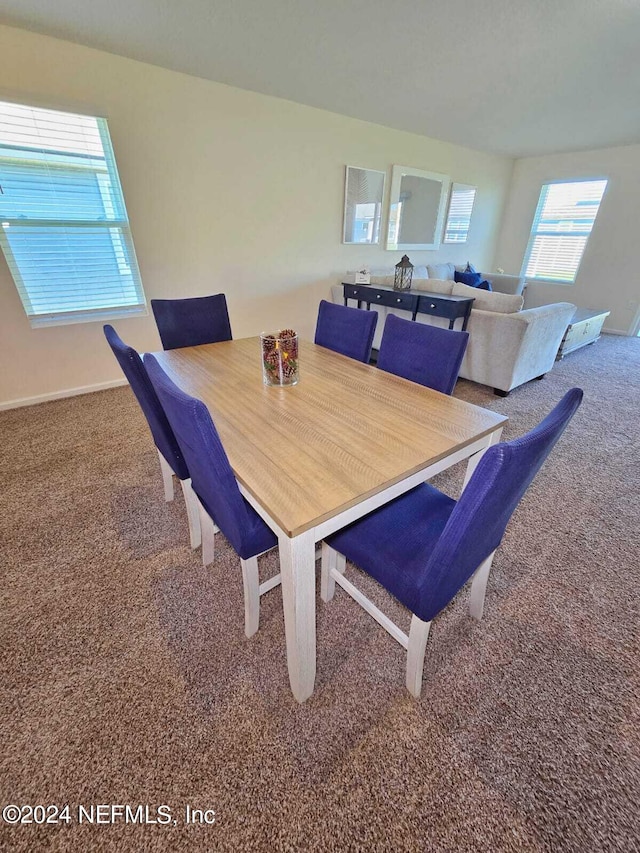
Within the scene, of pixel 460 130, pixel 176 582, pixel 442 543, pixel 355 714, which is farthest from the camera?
pixel 460 130

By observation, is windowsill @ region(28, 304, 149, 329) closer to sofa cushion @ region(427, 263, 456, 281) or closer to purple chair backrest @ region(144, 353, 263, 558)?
purple chair backrest @ region(144, 353, 263, 558)

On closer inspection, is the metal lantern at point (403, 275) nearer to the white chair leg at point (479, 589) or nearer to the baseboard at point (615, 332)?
the white chair leg at point (479, 589)

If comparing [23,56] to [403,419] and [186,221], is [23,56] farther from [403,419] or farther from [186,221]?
[403,419]

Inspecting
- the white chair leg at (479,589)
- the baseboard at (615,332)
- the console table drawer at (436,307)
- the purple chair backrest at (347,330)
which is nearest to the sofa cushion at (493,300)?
the console table drawer at (436,307)

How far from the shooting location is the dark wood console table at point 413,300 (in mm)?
2996

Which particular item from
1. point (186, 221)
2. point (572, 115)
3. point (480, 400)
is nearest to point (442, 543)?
point (480, 400)

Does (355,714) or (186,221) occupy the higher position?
(186,221)

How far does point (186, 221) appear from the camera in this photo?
3098 millimetres

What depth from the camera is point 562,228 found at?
556 centimetres

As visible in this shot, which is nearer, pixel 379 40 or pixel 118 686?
pixel 118 686

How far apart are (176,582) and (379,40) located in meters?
3.44

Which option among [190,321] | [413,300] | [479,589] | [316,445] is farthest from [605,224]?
[316,445]

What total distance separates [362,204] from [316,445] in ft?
13.5

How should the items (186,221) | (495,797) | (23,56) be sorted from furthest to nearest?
(186,221)
(23,56)
(495,797)
